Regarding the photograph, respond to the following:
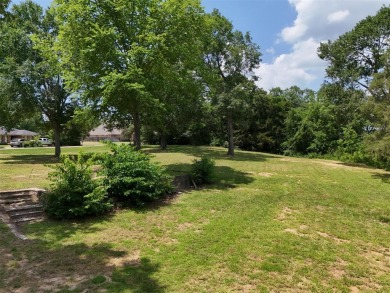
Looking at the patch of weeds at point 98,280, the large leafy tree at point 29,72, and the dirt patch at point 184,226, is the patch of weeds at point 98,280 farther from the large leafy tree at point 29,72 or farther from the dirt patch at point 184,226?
the large leafy tree at point 29,72

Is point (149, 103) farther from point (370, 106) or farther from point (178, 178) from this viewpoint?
point (370, 106)

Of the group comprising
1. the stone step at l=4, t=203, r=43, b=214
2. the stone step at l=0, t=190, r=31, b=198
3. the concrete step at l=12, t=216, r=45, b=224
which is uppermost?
the stone step at l=0, t=190, r=31, b=198

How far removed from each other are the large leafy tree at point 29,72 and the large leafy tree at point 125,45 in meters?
5.66

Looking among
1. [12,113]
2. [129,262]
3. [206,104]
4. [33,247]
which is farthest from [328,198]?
[12,113]

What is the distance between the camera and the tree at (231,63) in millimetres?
21719

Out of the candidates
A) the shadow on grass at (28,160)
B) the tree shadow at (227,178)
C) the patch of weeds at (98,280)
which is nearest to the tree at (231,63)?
the tree shadow at (227,178)

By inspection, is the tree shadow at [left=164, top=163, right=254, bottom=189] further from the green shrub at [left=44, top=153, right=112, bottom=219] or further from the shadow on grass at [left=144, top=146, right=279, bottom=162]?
the shadow on grass at [left=144, top=146, right=279, bottom=162]

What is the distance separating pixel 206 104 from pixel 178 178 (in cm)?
1438

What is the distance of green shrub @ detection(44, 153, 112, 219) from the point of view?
7.19 meters

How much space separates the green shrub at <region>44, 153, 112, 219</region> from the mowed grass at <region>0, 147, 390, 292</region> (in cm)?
31

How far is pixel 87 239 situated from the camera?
6039 millimetres

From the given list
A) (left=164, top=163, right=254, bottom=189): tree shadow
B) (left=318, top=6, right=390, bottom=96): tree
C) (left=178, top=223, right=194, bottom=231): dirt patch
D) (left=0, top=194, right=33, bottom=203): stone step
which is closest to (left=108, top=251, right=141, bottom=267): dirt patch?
(left=178, top=223, right=194, bottom=231): dirt patch

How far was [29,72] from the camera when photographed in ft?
60.0

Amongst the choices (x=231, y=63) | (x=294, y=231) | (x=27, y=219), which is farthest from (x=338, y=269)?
(x=231, y=63)
